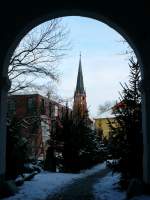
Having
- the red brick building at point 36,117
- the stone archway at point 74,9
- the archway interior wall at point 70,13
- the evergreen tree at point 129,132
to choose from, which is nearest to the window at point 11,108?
the red brick building at point 36,117

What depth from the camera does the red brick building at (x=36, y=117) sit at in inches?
955

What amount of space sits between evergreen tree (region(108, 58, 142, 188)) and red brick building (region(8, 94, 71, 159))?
9.68 metres

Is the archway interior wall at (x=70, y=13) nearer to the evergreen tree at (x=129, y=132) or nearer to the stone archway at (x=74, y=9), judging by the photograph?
the stone archway at (x=74, y=9)

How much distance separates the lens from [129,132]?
434 inches

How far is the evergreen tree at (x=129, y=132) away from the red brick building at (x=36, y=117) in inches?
381

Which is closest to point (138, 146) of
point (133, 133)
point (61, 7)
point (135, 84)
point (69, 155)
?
point (133, 133)

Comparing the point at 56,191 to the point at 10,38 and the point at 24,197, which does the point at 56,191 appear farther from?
the point at 10,38

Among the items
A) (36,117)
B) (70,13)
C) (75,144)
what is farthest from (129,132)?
(36,117)

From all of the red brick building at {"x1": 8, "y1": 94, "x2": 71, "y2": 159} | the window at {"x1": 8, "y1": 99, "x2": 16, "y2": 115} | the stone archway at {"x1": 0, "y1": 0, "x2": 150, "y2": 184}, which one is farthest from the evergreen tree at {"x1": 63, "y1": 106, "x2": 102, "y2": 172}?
the stone archway at {"x1": 0, "y1": 0, "x2": 150, "y2": 184}

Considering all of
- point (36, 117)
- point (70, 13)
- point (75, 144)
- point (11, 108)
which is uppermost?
point (70, 13)

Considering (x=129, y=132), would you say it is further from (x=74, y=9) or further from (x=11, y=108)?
(x=11, y=108)

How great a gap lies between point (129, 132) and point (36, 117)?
13.7m

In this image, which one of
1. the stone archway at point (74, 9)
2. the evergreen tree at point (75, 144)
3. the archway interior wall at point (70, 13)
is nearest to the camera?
the stone archway at point (74, 9)

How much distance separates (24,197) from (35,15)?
14.6 ft
